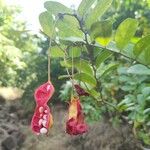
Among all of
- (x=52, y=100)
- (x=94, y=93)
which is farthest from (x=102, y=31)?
(x=52, y=100)

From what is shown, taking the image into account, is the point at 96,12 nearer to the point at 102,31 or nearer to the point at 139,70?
the point at 102,31

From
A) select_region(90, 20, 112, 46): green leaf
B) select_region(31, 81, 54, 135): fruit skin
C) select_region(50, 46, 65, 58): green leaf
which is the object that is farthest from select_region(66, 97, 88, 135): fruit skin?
select_region(50, 46, 65, 58): green leaf

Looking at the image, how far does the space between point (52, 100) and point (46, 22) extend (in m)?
8.15

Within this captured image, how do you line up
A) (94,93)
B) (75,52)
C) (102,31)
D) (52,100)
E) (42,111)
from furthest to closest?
(52,100), (94,93), (75,52), (102,31), (42,111)

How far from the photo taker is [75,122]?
70cm

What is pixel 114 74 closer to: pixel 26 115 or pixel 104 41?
pixel 104 41

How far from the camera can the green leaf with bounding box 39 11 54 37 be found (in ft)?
2.79

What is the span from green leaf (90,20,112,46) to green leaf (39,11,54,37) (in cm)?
8

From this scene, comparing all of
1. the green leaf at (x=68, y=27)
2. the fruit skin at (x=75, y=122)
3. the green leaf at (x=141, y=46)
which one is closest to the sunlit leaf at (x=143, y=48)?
the green leaf at (x=141, y=46)

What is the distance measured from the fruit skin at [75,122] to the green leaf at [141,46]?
0.23m

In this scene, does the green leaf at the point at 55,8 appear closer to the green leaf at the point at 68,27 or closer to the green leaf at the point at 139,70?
the green leaf at the point at 68,27

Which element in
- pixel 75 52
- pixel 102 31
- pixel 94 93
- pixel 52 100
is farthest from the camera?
pixel 52 100

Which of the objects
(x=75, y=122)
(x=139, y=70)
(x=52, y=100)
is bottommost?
(x=75, y=122)

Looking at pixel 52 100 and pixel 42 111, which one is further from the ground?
pixel 52 100
